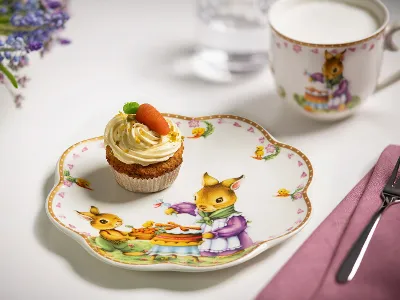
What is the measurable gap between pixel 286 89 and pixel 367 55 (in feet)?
0.58

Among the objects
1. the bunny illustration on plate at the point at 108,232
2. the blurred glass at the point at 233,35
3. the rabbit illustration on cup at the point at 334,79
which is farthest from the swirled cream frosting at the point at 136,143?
the blurred glass at the point at 233,35

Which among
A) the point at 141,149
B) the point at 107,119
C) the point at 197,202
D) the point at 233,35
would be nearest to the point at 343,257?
the point at 197,202

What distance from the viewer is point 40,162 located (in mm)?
1350

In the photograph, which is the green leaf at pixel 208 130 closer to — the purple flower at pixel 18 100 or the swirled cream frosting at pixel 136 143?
the swirled cream frosting at pixel 136 143

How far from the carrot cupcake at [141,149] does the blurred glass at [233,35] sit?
1.39 feet

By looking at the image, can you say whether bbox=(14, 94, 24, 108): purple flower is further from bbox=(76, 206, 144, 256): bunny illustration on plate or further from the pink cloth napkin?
the pink cloth napkin

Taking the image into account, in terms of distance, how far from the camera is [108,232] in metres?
1.17

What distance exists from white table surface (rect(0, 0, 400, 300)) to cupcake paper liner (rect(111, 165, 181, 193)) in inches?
5.6

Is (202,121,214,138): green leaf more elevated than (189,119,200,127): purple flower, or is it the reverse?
(189,119,200,127): purple flower

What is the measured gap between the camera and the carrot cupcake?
4.05 feet

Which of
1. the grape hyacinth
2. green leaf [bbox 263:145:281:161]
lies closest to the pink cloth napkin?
green leaf [bbox 263:145:281:161]

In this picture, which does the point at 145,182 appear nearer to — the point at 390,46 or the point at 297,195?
the point at 297,195

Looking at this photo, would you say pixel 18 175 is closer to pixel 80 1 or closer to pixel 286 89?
pixel 286 89

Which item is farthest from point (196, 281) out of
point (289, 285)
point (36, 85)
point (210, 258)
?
point (36, 85)
